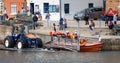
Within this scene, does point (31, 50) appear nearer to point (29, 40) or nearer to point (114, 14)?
point (29, 40)

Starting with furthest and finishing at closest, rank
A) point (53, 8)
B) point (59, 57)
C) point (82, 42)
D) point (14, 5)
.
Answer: point (14, 5) → point (53, 8) → point (82, 42) → point (59, 57)

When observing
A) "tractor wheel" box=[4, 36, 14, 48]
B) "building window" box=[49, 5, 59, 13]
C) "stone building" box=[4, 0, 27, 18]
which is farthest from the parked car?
"tractor wheel" box=[4, 36, 14, 48]

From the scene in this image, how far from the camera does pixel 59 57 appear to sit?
2290 inches

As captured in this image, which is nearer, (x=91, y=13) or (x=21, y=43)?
(x=21, y=43)

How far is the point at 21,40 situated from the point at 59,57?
7523 mm

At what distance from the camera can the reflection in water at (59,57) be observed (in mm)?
55562

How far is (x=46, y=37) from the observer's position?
65812mm

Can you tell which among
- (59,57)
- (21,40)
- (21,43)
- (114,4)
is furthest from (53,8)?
(59,57)

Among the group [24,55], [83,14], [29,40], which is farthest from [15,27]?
[83,14]

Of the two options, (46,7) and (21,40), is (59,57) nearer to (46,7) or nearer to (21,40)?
(21,40)

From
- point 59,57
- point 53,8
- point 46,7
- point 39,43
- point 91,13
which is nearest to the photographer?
point 59,57

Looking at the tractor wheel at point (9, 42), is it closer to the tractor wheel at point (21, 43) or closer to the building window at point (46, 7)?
the tractor wheel at point (21, 43)

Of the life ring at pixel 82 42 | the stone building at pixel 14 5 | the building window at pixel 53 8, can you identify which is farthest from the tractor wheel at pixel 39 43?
the stone building at pixel 14 5

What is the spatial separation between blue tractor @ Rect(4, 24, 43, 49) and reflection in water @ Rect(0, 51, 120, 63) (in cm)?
191
